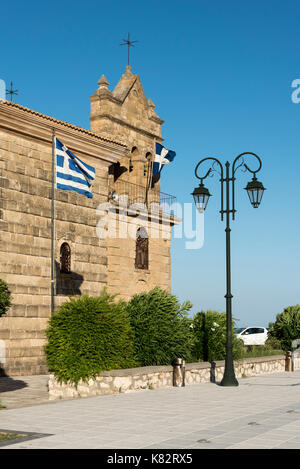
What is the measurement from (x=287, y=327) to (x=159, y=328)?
1338cm

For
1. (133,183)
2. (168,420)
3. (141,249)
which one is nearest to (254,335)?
(141,249)

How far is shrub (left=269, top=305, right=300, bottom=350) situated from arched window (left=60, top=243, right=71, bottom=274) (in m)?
11.6

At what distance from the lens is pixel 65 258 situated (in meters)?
24.4

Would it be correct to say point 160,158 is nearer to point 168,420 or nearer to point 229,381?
point 229,381

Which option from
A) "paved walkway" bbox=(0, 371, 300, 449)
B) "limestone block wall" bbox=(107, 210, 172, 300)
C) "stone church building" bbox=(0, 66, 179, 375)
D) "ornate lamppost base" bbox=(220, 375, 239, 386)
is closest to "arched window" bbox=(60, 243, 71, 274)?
"stone church building" bbox=(0, 66, 179, 375)

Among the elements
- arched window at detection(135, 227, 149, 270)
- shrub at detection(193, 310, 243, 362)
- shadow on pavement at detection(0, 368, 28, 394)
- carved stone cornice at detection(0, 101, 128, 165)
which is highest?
carved stone cornice at detection(0, 101, 128, 165)

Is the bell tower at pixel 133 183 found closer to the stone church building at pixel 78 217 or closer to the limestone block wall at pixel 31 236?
the stone church building at pixel 78 217

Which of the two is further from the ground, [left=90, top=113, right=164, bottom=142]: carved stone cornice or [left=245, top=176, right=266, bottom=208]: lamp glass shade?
[left=90, top=113, right=164, bottom=142]: carved stone cornice

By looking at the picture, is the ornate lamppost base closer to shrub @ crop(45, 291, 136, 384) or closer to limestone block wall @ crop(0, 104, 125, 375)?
shrub @ crop(45, 291, 136, 384)

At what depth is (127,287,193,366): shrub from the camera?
1800cm

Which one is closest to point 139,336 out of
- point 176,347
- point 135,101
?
point 176,347

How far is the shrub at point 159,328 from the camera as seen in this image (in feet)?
59.1

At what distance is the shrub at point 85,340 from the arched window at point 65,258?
306 inches

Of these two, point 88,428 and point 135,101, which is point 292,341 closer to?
point 135,101
